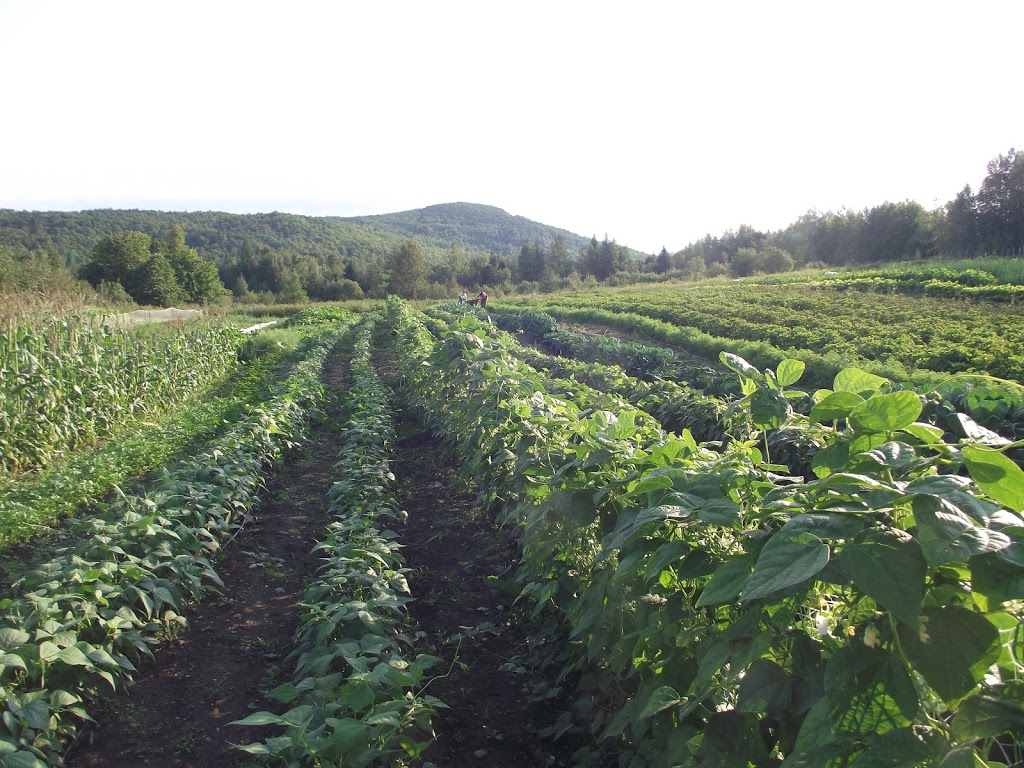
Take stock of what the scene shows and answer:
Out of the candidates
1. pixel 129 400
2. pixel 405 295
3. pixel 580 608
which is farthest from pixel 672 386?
pixel 405 295

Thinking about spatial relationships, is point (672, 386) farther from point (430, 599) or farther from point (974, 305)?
point (974, 305)

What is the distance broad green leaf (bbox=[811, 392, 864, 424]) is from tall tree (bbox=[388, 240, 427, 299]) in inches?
2503

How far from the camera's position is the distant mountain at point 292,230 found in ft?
267

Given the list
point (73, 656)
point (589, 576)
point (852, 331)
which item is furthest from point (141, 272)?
point (589, 576)

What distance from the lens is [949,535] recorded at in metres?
0.95

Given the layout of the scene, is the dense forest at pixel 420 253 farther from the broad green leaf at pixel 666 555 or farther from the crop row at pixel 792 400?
the broad green leaf at pixel 666 555

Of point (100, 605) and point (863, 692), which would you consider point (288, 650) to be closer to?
point (100, 605)

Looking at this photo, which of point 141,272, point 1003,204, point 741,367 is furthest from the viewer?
point 141,272

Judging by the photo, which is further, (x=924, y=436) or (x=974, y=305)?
(x=974, y=305)

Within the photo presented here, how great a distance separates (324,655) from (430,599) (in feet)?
4.98

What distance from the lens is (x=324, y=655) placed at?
2.96 meters

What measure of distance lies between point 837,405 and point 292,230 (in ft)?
439

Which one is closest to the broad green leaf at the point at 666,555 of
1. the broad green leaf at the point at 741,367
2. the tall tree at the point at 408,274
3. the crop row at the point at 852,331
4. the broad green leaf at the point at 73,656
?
the broad green leaf at the point at 741,367

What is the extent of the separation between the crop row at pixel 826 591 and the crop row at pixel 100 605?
2.35 m
